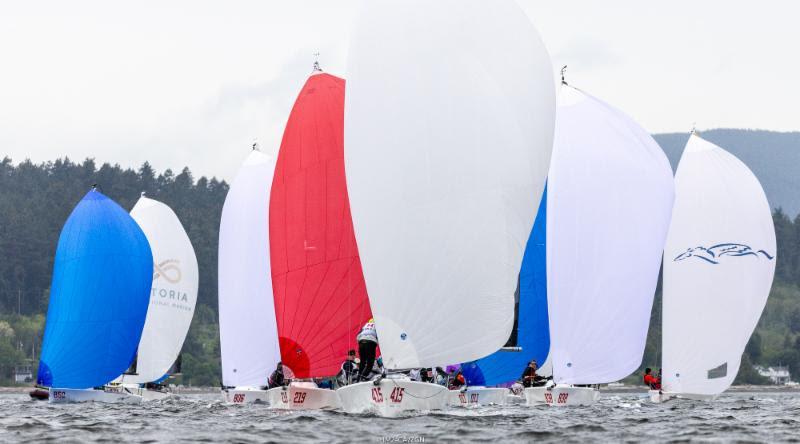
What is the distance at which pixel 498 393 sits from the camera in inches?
1491

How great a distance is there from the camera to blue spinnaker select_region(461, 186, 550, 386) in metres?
38.8

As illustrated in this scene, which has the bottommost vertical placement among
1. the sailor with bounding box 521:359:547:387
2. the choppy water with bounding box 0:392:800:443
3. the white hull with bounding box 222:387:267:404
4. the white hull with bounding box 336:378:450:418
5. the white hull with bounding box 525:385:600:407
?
the choppy water with bounding box 0:392:800:443

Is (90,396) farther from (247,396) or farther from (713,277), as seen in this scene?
(713,277)

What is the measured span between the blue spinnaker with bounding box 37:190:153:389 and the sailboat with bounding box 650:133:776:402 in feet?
52.3

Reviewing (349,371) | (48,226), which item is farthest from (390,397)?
(48,226)

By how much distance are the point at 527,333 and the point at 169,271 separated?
15799mm

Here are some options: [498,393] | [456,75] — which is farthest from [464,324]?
[498,393]

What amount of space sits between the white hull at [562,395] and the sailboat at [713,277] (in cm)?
479

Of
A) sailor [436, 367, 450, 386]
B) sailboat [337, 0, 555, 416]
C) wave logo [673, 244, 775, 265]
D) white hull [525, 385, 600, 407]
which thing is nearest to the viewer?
sailboat [337, 0, 555, 416]

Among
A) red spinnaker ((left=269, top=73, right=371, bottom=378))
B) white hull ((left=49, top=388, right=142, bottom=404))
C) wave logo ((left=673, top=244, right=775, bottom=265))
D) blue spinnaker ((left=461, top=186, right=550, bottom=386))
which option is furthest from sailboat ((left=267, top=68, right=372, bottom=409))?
wave logo ((left=673, top=244, right=775, bottom=265))

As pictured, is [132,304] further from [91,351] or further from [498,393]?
[498,393]

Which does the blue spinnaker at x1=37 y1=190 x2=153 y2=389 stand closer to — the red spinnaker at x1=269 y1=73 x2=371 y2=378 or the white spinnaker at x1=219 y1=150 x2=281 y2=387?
the white spinnaker at x1=219 y1=150 x2=281 y2=387

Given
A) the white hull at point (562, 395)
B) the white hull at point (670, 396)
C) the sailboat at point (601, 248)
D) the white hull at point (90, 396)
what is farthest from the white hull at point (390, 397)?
the white hull at point (90, 396)

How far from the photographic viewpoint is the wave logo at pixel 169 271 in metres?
50.2
